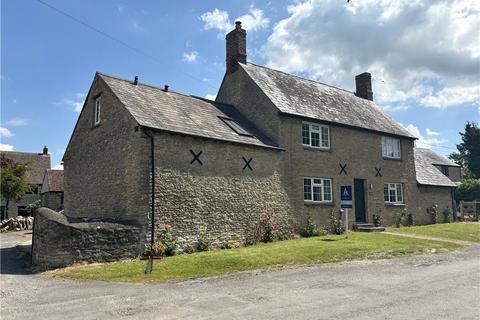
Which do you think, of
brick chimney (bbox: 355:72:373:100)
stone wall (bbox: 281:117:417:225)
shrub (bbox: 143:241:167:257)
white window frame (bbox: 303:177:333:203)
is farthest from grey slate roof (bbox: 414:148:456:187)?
shrub (bbox: 143:241:167:257)

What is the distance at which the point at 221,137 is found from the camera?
56.0ft

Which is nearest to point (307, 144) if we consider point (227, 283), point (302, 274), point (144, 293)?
point (302, 274)

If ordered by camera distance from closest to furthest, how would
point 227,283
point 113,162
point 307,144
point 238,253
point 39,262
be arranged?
point 227,283, point 39,262, point 238,253, point 113,162, point 307,144

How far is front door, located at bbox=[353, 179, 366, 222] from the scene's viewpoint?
23125 millimetres

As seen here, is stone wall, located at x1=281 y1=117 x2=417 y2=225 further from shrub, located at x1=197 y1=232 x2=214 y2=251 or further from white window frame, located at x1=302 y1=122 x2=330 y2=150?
shrub, located at x1=197 y1=232 x2=214 y2=251

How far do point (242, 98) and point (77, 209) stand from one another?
10.7 m

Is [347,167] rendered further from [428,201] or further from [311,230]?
[428,201]

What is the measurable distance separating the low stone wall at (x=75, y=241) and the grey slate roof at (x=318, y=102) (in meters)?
10.4

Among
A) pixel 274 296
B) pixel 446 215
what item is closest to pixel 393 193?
pixel 446 215

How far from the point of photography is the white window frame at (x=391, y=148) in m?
25.4

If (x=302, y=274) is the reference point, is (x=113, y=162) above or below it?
above

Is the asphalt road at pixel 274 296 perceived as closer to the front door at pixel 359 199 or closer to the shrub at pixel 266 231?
the shrub at pixel 266 231

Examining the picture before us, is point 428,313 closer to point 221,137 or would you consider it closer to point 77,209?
point 221,137

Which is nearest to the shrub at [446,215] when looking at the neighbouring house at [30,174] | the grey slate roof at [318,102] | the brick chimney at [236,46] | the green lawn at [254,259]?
the grey slate roof at [318,102]
